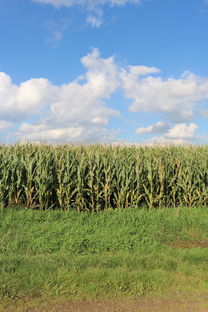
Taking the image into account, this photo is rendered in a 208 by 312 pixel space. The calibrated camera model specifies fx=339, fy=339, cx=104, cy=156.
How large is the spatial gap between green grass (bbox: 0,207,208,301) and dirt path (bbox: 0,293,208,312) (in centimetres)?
22

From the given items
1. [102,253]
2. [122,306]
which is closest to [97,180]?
[102,253]

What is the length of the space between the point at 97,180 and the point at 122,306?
6189mm

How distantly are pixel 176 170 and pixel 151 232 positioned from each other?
3618 millimetres

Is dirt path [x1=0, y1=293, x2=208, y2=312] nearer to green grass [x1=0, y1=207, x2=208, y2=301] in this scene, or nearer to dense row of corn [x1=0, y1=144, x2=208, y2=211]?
green grass [x1=0, y1=207, x2=208, y2=301]

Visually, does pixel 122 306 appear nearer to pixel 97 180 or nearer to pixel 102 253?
pixel 102 253

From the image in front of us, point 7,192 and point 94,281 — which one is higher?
point 7,192

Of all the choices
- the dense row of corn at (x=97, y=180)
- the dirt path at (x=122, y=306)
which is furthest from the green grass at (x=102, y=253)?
the dense row of corn at (x=97, y=180)

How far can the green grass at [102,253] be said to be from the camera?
574 centimetres

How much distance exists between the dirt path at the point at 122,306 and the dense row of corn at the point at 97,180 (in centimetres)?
575

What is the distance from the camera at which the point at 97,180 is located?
11102 millimetres

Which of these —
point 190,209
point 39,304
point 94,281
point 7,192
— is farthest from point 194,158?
point 39,304

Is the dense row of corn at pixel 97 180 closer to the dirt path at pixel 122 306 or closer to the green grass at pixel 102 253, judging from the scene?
the green grass at pixel 102 253

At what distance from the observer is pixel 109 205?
11.1m

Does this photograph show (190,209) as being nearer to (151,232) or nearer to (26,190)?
(151,232)
